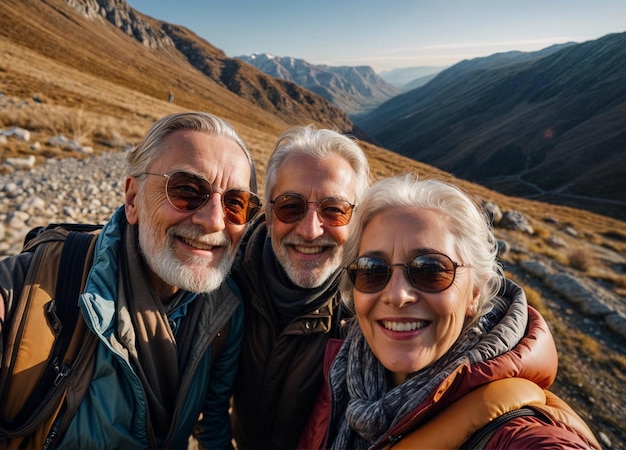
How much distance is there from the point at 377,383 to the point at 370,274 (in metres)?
0.75

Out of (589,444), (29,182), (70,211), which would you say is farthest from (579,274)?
(29,182)

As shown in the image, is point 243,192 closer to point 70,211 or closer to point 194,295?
point 194,295

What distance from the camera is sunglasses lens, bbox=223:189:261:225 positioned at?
98.2 inches

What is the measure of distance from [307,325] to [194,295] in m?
0.91

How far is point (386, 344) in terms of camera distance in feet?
6.54

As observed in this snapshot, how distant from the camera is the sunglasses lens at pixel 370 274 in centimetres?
202

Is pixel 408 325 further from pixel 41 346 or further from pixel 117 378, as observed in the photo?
pixel 41 346

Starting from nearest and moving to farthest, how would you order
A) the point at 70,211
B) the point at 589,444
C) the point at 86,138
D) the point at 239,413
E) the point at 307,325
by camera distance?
the point at 589,444, the point at 307,325, the point at 239,413, the point at 70,211, the point at 86,138

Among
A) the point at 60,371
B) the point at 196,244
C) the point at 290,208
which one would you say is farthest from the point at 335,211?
the point at 60,371

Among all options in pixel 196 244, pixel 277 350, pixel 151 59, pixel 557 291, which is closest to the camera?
pixel 196 244

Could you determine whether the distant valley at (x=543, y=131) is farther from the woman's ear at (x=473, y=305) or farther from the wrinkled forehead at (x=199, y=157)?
the wrinkled forehead at (x=199, y=157)

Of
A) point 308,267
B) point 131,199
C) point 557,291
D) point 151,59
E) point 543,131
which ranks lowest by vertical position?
point 557,291

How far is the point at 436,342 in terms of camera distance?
75.1 inches

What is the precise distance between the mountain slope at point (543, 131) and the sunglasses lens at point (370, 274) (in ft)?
209
